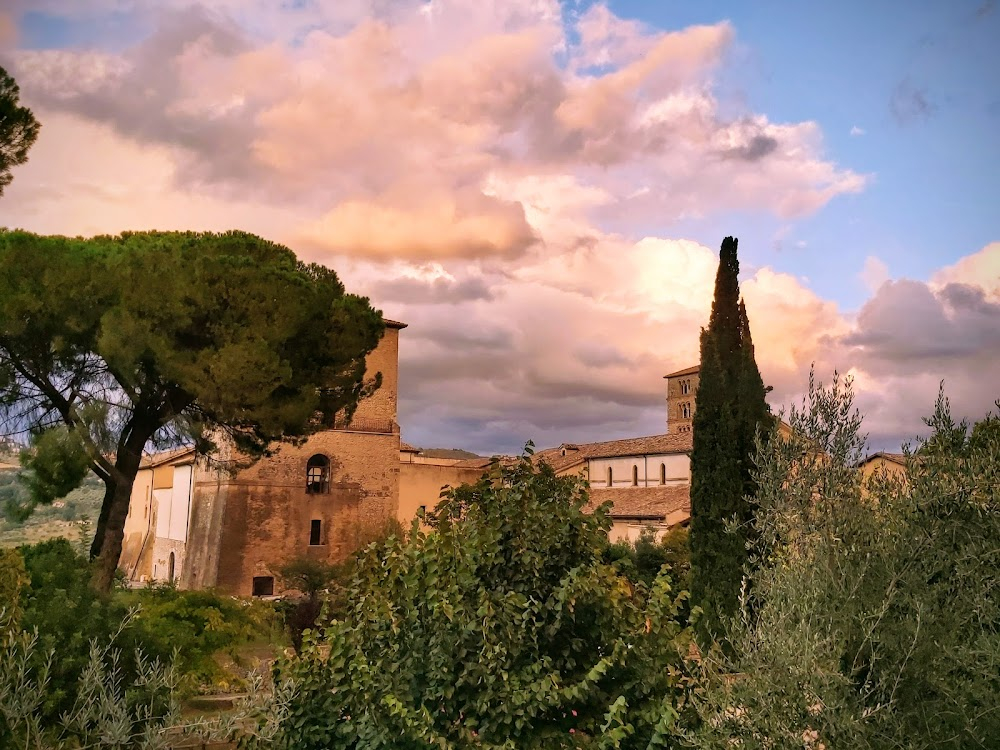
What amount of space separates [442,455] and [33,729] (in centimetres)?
3658

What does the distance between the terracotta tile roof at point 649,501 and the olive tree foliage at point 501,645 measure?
23305 millimetres

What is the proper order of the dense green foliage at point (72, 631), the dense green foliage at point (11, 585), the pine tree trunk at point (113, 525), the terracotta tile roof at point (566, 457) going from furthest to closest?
1. the terracotta tile roof at point (566, 457)
2. the pine tree trunk at point (113, 525)
3. the dense green foliage at point (11, 585)
4. the dense green foliage at point (72, 631)

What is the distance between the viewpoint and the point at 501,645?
17.3 feet

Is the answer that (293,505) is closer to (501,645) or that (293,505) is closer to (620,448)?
(620,448)

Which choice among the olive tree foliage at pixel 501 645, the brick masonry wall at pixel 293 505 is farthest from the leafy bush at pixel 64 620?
the brick masonry wall at pixel 293 505

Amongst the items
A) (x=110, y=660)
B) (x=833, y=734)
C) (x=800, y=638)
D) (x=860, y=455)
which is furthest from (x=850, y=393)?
(x=110, y=660)

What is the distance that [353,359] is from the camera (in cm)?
2181

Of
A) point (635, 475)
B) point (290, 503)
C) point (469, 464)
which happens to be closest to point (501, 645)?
point (290, 503)

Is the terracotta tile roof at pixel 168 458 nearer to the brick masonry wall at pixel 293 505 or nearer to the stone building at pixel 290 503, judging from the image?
the stone building at pixel 290 503

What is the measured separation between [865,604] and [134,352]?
1577 cm

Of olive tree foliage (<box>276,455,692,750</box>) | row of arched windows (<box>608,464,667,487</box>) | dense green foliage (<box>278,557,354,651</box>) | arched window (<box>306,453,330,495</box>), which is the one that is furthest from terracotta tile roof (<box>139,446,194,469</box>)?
olive tree foliage (<box>276,455,692,750</box>)

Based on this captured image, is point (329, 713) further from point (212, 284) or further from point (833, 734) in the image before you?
point (212, 284)

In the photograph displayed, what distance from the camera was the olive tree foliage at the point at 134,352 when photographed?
57.4 ft

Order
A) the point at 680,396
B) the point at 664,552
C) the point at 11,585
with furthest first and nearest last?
the point at 680,396 → the point at 664,552 → the point at 11,585
